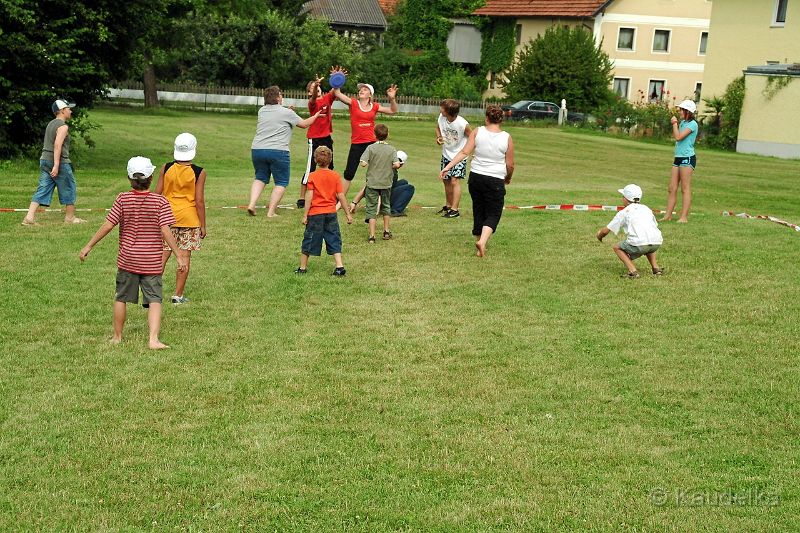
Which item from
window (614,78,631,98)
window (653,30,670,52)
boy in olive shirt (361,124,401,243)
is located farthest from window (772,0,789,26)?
boy in olive shirt (361,124,401,243)

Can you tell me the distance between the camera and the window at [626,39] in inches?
2542

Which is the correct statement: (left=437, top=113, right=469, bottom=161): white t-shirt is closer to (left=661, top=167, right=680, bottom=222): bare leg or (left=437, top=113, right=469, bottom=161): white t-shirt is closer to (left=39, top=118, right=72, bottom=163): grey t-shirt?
(left=661, top=167, right=680, bottom=222): bare leg

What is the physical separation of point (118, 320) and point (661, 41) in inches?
2404

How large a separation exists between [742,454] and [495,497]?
181 centimetres

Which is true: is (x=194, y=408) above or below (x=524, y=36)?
below

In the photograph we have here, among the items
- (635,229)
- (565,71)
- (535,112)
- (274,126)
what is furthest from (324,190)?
(565,71)

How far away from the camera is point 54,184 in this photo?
14836mm

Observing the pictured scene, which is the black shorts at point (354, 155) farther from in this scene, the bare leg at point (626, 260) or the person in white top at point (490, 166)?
the bare leg at point (626, 260)

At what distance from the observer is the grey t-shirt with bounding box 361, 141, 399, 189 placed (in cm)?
1365

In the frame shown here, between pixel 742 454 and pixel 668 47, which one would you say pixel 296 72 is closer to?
pixel 668 47

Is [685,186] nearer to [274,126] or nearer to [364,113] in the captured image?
[364,113]

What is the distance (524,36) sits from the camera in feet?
218

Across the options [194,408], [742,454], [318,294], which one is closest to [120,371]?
[194,408]

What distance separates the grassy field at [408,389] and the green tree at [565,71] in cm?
4342
